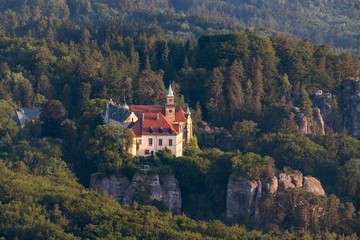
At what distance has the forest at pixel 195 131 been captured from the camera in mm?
67625

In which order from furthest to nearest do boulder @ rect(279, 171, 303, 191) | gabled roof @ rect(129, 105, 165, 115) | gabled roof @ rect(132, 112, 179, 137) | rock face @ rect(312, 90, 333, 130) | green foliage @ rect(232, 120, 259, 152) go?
1. rock face @ rect(312, 90, 333, 130)
2. green foliage @ rect(232, 120, 259, 152)
3. gabled roof @ rect(129, 105, 165, 115)
4. gabled roof @ rect(132, 112, 179, 137)
5. boulder @ rect(279, 171, 303, 191)

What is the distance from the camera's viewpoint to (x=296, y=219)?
71.1 meters

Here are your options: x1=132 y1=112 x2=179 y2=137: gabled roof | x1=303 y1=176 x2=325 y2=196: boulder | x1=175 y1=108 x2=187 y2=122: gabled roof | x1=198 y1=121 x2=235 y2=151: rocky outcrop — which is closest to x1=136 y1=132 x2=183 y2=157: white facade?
x1=132 y1=112 x2=179 y2=137: gabled roof

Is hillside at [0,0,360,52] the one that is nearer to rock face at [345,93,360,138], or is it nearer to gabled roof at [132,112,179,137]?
rock face at [345,93,360,138]

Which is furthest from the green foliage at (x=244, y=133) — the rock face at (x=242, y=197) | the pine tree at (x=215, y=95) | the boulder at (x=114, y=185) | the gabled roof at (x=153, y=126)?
the boulder at (x=114, y=185)

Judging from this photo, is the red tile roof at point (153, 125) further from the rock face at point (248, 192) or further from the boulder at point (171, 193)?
the rock face at point (248, 192)

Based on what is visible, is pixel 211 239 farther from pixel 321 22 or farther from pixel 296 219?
pixel 321 22

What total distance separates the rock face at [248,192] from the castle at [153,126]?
425cm

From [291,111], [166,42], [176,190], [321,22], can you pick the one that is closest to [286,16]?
[321,22]

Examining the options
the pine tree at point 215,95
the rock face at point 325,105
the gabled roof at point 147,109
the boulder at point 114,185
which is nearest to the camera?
the boulder at point 114,185

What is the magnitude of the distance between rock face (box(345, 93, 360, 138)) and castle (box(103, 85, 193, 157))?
15.7m

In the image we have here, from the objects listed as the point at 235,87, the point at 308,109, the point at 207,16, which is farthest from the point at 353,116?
the point at 207,16

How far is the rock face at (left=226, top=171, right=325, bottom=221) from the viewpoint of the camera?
72812 millimetres

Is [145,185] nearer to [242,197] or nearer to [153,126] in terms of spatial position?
[153,126]
